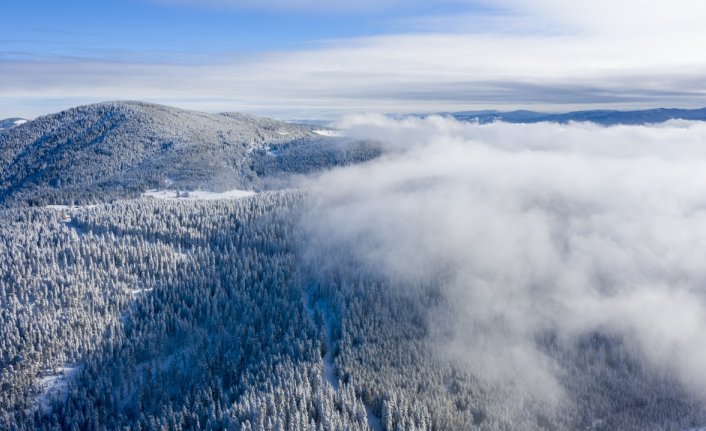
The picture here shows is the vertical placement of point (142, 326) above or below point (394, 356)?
above

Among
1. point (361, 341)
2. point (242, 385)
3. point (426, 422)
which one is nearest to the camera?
point (426, 422)

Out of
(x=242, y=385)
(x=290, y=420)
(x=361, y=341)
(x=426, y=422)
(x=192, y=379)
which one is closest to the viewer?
(x=290, y=420)

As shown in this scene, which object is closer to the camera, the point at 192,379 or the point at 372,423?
the point at 372,423

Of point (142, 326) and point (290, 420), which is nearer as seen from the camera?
point (290, 420)

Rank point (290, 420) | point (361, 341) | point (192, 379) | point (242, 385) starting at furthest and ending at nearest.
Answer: point (361, 341), point (192, 379), point (242, 385), point (290, 420)

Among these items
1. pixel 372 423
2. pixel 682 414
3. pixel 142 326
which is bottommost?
pixel 682 414

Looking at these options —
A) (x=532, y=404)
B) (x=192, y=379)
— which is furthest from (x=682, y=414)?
(x=192, y=379)

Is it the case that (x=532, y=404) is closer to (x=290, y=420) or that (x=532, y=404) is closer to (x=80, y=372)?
(x=290, y=420)

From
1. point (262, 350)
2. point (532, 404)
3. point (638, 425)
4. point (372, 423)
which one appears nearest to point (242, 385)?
point (262, 350)

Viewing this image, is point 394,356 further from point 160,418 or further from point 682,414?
point 682,414
